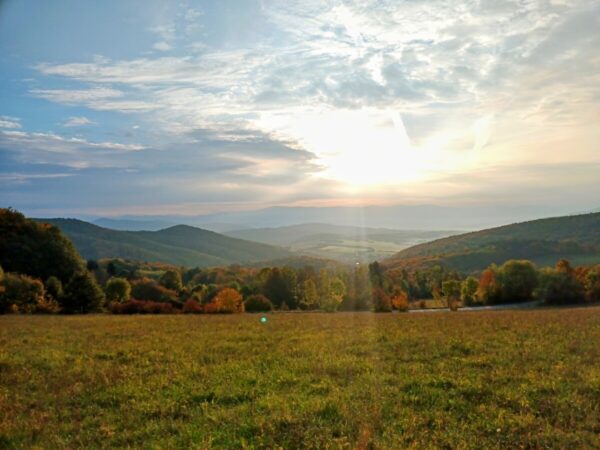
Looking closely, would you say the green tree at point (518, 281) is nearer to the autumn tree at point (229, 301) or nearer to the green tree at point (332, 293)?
the green tree at point (332, 293)

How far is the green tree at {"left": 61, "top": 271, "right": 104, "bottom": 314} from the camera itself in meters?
56.7

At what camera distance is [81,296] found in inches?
2240

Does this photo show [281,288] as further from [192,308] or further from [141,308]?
[141,308]

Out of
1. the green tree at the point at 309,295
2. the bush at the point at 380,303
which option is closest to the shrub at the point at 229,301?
the green tree at the point at 309,295

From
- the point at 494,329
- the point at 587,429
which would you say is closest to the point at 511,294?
the point at 494,329

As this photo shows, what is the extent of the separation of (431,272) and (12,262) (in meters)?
122

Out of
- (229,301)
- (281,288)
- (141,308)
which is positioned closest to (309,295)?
(281,288)

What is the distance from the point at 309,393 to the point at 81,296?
53189 mm

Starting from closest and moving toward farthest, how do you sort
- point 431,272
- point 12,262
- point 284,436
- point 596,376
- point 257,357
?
point 284,436 → point 596,376 → point 257,357 → point 12,262 → point 431,272

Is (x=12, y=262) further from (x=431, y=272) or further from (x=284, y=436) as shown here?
(x=431, y=272)

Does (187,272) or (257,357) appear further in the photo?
(187,272)

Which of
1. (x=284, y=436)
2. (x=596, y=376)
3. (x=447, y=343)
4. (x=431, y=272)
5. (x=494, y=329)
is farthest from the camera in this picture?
(x=431, y=272)

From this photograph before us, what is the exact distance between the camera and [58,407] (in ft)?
35.6

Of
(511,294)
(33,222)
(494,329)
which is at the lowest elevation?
(511,294)
